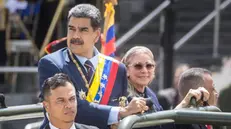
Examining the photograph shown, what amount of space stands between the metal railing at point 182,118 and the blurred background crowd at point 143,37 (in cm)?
588

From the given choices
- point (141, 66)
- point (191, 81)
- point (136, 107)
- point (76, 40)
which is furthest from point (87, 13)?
point (191, 81)

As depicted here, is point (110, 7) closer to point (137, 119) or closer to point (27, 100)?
point (137, 119)

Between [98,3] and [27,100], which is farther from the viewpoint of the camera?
[27,100]

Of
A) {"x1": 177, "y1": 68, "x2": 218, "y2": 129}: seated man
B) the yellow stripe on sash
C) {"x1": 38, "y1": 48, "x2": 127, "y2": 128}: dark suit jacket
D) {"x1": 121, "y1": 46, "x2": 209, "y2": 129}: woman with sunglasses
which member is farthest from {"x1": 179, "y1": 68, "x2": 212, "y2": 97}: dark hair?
the yellow stripe on sash

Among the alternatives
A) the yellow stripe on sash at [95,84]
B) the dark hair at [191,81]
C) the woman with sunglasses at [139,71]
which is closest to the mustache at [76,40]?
the yellow stripe on sash at [95,84]

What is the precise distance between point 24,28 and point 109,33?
6.38 metres

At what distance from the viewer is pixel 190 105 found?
19.2ft

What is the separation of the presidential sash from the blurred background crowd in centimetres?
546

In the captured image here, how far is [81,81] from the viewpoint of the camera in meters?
5.90

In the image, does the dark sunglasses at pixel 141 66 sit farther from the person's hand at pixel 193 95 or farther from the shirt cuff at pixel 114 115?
the shirt cuff at pixel 114 115

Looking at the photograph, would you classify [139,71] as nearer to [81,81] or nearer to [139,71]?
[139,71]

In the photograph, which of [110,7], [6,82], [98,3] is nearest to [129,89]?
[110,7]

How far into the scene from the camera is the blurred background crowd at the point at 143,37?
40.7 ft

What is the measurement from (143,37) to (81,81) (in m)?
9.72
